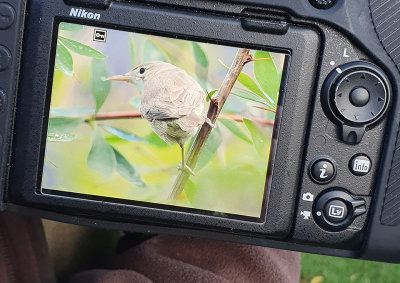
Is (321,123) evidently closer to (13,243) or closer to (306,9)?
(306,9)

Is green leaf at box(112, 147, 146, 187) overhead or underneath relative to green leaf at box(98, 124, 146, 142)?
underneath

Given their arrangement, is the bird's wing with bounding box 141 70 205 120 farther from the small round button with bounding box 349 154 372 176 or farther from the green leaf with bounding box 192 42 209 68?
the small round button with bounding box 349 154 372 176

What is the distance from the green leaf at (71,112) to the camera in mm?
549

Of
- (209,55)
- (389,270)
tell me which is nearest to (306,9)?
(209,55)

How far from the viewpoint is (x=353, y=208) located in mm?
563

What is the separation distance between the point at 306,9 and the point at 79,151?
0.22m

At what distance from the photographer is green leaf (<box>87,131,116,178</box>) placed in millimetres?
555

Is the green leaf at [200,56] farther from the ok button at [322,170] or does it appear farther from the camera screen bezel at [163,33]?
the ok button at [322,170]

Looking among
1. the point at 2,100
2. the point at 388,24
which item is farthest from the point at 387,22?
the point at 2,100

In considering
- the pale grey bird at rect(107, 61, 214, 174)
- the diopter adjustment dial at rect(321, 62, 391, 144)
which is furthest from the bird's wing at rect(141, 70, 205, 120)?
the diopter adjustment dial at rect(321, 62, 391, 144)

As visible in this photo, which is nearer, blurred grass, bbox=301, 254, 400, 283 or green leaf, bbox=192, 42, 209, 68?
green leaf, bbox=192, 42, 209, 68

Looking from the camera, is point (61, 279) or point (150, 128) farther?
point (61, 279)

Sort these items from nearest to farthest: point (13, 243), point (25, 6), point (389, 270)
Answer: point (25, 6), point (13, 243), point (389, 270)

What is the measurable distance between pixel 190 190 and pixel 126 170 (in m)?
0.06
